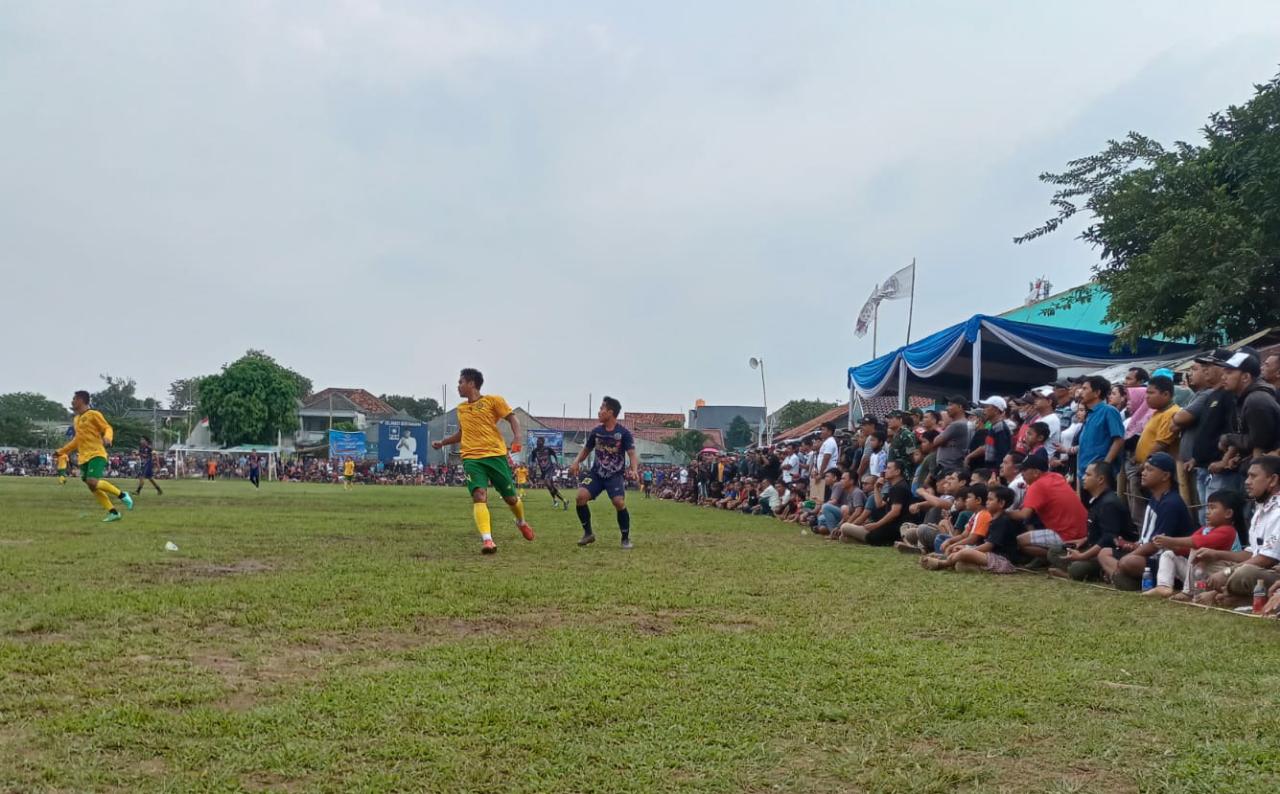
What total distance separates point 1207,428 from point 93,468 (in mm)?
13308

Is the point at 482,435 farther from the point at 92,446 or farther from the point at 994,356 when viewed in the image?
the point at 994,356

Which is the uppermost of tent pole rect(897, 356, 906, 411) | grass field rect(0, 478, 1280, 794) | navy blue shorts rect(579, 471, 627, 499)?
tent pole rect(897, 356, 906, 411)

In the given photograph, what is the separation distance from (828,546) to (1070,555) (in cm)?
345

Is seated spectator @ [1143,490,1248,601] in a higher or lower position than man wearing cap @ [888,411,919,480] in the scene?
lower

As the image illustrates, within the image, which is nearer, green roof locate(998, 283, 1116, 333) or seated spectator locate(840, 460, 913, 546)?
seated spectator locate(840, 460, 913, 546)

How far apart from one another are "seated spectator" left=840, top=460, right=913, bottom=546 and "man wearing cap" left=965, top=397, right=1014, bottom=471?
36.2 inches

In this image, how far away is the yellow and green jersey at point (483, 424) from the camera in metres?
9.71

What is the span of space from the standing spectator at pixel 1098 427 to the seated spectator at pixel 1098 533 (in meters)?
0.73

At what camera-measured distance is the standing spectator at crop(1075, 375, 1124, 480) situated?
9.12 metres

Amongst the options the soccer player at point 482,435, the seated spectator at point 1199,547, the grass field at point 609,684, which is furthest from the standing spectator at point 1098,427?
the soccer player at point 482,435

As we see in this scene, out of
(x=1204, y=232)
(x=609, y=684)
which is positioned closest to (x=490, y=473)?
(x=609, y=684)

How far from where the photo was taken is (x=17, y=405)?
101000 mm

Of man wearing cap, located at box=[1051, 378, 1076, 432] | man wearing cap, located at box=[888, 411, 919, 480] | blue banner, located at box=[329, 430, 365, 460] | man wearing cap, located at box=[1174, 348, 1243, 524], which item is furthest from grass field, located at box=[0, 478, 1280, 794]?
blue banner, located at box=[329, 430, 365, 460]

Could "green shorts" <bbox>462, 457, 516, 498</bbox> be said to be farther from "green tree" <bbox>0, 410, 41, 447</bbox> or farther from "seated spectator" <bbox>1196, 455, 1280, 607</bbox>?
"green tree" <bbox>0, 410, 41, 447</bbox>
